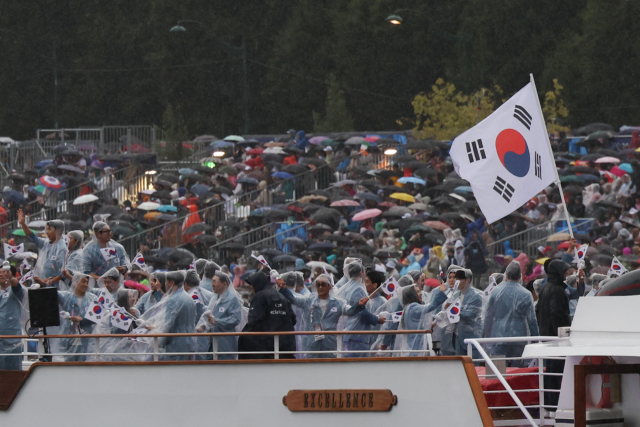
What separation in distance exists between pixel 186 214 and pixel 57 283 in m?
14.6

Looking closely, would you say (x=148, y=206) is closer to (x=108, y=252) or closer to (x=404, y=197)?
(x=404, y=197)

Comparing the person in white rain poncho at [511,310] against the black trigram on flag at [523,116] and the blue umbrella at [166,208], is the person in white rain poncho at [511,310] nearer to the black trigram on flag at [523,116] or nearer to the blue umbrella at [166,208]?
the black trigram on flag at [523,116]

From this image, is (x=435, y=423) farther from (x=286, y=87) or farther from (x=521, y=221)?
(x=286, y=87)

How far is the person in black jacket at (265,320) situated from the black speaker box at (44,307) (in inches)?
68.1

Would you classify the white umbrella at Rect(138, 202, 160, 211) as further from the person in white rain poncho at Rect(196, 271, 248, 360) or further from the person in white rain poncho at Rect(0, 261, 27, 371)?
the person in white rain poncho at Rect(196, 271, 248, 360)

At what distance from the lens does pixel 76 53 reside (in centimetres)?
6656

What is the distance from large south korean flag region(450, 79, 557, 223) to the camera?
1136 cm

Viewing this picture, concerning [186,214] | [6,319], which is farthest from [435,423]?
[186,214]

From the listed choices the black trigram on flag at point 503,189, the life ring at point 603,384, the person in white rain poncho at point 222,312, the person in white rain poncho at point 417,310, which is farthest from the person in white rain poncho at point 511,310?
the life ring at point 603,384

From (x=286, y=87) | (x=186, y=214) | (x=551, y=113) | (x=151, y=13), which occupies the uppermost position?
(x=151, y=13)

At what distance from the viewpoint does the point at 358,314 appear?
41.8ft

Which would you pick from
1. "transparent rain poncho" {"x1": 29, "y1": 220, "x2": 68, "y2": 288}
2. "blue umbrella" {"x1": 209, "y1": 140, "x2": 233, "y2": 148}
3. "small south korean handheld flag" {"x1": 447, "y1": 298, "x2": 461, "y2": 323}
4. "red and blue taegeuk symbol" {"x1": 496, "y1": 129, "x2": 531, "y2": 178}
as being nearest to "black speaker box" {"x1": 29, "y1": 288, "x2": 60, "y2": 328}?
"transparent rain poncho" {"x1": 29, "y1": 220, "x2": 68, "y2": 288}

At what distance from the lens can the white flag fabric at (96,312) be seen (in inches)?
489

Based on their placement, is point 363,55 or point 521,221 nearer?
point 521,221
